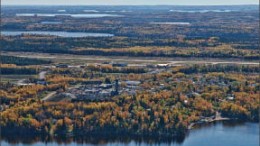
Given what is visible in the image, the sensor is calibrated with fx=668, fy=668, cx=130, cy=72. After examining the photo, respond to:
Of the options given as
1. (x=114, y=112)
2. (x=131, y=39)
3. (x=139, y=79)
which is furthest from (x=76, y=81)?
(x=131, y=39)

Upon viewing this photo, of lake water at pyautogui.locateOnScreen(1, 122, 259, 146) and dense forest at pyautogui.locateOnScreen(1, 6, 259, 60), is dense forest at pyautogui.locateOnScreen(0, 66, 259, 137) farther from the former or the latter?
dense forest at pyautogui.locateOnScreen(1, 6, 259, 60)

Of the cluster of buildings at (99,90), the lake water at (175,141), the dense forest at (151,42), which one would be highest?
the cluster of buildings at (99,90)

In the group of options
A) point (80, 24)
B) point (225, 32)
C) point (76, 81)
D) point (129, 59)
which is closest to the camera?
point (76, 81)

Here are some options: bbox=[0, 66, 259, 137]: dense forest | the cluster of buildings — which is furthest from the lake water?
the cluster of buildings

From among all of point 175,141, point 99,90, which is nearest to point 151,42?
point 99,90

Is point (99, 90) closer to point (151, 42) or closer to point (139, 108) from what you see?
point (139, 108)

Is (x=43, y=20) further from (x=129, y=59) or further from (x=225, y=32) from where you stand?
(x=129, y=59)

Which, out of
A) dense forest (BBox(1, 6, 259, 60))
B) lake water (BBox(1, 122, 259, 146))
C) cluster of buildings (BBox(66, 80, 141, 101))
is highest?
cluster of buildings (BBox(66, 80, 141, 101))

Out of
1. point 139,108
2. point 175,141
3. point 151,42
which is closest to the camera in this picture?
point 175,141

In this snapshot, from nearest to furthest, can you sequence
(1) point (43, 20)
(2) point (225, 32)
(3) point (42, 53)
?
(3) point (42, 53)
(2) point (225, 32)
(1) point (43, 20)

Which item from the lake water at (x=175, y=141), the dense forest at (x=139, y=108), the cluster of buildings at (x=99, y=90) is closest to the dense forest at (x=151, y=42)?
the dense forest at (x=139, y=108)

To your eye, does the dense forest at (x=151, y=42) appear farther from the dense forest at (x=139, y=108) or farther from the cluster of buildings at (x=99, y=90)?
the cluster of buildings at (x=99, y=90)
